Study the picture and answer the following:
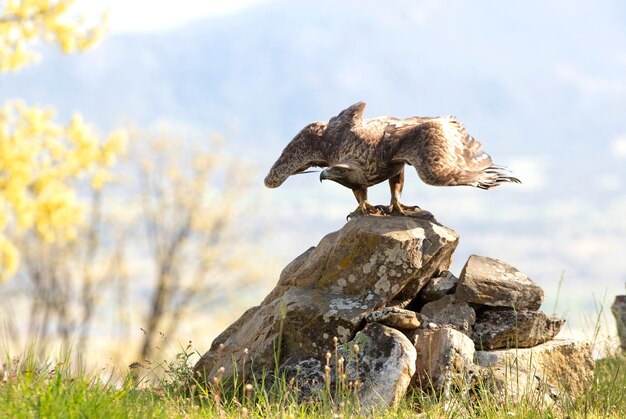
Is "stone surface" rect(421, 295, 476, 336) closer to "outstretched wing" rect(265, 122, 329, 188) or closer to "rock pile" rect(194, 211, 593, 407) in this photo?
"rock pile" rect(194, 211, 593, 407)

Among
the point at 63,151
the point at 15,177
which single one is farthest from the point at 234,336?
the point at 63,151

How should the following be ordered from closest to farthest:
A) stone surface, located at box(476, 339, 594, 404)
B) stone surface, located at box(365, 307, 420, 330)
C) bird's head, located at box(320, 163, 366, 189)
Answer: stone surface, located at box(365, 307, 420, 330)
stone surface, located at box(476, 339, 594, 404)
bird's head, located at box(320, 163, 366, 189)

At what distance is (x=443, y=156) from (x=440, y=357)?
6.56 feet

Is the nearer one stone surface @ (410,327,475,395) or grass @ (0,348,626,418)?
grass @ (0,348,626,418)

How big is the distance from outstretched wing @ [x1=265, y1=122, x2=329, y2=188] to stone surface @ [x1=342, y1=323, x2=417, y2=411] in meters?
2.31

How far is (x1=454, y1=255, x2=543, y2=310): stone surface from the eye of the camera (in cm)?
732

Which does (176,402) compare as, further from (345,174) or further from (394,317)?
(345,174)

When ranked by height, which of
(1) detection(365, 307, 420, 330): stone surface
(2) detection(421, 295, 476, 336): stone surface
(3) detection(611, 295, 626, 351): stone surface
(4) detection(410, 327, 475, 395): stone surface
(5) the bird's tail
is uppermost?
(5) the bird's tail

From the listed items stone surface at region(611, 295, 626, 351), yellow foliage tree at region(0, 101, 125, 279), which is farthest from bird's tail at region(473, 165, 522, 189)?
yellow foliage tree at region(0, 101, 125, 279)

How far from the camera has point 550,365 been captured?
736cm

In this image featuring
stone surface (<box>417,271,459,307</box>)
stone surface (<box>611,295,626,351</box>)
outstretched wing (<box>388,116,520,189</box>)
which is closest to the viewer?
outstretched wing (<box>388,116,520,189</box>)

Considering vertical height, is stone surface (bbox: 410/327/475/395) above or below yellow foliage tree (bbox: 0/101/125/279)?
below

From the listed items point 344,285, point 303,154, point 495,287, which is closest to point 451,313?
point 495,287

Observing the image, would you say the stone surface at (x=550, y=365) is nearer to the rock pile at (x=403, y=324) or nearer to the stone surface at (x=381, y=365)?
the rock pile at (x=403, y=324)
